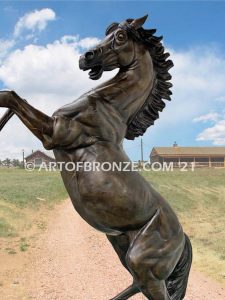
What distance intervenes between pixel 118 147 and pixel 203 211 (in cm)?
1734

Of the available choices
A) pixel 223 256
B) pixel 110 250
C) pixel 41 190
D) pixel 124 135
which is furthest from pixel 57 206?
pixel 124 135

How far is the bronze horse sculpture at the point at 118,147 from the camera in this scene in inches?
104

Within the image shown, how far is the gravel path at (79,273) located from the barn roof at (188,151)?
4481 cm

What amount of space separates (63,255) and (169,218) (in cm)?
746

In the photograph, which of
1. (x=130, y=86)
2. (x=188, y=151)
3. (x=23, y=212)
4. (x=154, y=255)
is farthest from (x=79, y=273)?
(x=188, y=151)

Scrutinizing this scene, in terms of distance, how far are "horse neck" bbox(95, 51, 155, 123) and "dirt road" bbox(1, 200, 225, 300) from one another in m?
4.57

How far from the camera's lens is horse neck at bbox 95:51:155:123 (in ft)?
9.29

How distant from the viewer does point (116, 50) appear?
9.29 ft

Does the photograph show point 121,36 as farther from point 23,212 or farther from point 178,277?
point 23,212

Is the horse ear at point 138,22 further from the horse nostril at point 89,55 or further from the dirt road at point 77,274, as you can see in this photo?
the dirt road at point 77,274

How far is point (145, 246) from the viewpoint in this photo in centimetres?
268

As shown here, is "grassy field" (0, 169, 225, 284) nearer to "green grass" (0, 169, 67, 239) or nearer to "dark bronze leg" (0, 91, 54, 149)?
"green grass" (0, 169, 67, 239)

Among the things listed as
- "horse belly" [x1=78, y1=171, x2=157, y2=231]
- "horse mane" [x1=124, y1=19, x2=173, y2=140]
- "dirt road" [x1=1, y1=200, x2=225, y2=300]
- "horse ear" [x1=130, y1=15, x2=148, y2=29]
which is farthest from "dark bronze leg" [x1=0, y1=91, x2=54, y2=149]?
"dirt road" [x1=1, y1=200, x2=225, y2=300]

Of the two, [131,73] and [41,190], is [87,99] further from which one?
[41,190]
